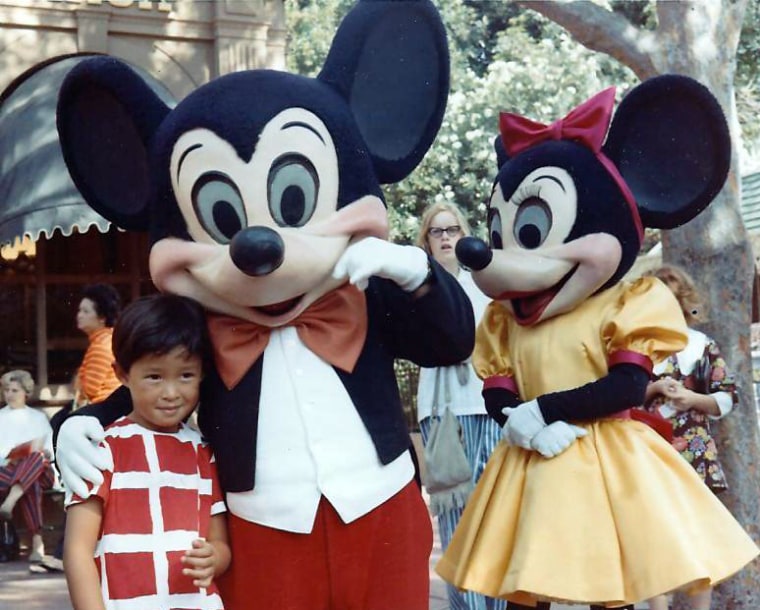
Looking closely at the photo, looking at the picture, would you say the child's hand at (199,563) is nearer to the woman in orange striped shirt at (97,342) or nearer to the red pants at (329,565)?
the red pants at (329,565)

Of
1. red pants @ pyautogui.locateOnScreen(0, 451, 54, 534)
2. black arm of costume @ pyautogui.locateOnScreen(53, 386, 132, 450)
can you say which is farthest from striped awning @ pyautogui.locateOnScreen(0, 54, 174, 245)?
black arm of costume @ pyautogui.locateOnScreen(53, 386, 132, 450)

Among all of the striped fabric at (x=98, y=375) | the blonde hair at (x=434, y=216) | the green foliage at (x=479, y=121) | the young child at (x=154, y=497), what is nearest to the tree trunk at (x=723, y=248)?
the blonde hair at (x=434, y=216)

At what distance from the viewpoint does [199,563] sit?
253 centimetres

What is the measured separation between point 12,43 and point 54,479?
3234 mm

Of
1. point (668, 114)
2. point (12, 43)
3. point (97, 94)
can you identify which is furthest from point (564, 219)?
point (12, 43)

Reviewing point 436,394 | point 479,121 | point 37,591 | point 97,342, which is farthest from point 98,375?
point 479,121

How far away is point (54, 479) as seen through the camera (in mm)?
7637

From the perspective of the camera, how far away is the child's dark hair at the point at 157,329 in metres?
2.60

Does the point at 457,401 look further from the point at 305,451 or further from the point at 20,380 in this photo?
the point at 20,380

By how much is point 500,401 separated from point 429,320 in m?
0.76

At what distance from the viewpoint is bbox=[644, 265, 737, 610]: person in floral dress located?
4680mm

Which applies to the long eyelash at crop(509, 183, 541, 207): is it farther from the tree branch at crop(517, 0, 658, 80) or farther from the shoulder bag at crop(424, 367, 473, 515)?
the tree branch at crop(517, 0, 658, 80)

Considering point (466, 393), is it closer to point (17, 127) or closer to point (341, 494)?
point (341, 494)

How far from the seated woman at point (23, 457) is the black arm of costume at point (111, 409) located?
4670 millimetres
